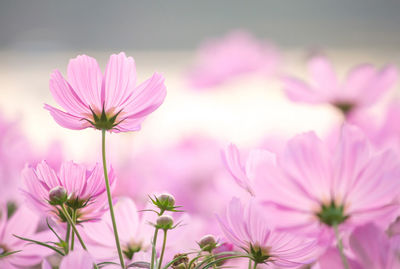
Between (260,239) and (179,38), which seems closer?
(260,239)

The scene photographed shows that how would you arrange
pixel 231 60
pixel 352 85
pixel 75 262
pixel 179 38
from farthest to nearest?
pixel 179 38
pixel 231 60
pixel 352 85
pixel 75 262

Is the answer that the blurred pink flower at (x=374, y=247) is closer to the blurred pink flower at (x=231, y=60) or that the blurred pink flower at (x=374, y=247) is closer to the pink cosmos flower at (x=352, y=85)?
the pink cosmos flower at (x=352, y=85)

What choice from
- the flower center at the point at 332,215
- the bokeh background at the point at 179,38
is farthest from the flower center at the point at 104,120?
Result: the bokeh background at the point at 179,38

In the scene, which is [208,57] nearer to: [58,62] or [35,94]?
[35,94]

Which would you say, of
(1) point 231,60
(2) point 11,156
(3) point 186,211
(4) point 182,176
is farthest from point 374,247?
(1) point 231,60

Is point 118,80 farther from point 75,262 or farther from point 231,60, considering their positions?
point 231,60

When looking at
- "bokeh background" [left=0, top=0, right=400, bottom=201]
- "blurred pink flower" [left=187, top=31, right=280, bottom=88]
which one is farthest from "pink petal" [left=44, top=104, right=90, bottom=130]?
"bokeh background" [left=0, top=0, right=400, bottom=201]

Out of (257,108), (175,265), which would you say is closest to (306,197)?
(175,265)
